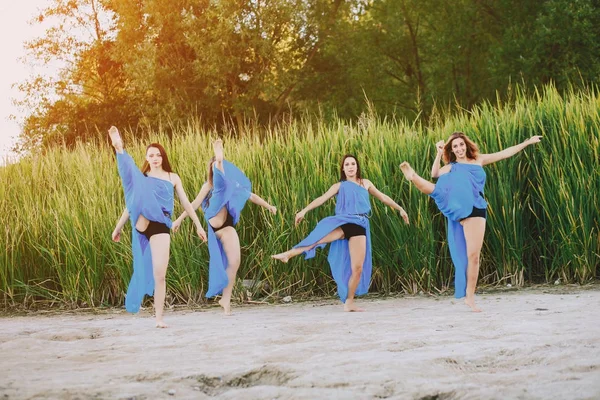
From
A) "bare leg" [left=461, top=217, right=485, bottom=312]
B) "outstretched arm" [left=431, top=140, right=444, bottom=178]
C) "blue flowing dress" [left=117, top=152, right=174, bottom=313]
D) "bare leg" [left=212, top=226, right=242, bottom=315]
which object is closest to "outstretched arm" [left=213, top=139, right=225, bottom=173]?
"bare leg" [left=212, top=226, right=242, bottom=315]

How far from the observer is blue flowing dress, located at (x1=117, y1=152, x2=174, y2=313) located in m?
6.55

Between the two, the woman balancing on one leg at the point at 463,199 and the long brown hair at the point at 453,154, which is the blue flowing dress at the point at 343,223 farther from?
the long brown hair at the point at 453,154

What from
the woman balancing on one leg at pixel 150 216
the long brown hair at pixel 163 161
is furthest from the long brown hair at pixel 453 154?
the long brown hair at pixel 163 161

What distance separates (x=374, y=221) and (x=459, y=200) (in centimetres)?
187

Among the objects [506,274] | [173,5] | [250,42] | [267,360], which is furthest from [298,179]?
[173,5]

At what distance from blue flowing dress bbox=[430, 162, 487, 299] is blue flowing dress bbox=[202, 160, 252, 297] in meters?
1.94

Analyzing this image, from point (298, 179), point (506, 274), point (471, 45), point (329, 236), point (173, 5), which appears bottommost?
point (506, 274)

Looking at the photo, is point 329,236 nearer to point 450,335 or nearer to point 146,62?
point 450,335

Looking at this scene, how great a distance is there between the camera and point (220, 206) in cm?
767

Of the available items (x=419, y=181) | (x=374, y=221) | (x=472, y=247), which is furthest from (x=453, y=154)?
(x=374, y=221)

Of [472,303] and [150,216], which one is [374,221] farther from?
[150,216]

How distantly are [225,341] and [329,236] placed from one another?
2273mm

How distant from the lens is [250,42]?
25.8 meters

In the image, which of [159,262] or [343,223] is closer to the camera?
[159,262]
